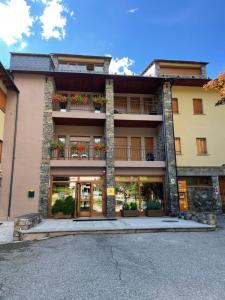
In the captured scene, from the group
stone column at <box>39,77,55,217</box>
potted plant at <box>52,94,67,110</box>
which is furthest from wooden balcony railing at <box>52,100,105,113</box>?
stone column at <box>39,77,55,217</box>

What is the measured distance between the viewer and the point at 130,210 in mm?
15961

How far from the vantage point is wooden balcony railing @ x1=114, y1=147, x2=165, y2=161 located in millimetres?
17609

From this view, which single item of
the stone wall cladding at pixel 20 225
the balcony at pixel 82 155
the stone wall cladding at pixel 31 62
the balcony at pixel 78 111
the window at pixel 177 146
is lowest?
the stone wall cladding at pixel 20 225

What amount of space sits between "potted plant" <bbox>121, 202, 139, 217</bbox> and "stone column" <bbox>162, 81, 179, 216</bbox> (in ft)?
7.31

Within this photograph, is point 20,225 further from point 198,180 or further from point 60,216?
point 198,180

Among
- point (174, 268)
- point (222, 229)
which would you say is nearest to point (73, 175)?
point (222, 229)

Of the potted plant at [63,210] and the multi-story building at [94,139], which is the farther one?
the multi-story building at [94,139]

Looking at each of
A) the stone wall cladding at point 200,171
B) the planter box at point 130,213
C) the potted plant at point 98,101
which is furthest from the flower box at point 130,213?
the potted plant at point 98,101

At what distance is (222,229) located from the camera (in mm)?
11102

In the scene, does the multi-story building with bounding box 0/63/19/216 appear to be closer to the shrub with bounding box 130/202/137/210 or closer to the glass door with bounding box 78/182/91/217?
the glass door with bounding box 78/182/91/217

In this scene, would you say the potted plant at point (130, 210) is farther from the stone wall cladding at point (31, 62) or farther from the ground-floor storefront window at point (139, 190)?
the stone wall cladding at point (31, 62)

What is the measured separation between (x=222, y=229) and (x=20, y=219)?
8830mm

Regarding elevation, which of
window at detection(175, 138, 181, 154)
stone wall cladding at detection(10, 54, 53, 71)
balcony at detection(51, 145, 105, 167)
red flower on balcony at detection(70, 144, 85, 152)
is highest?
stone wall cladding at detection(10, 54, 53, 71)

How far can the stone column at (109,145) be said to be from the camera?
15391 mm
